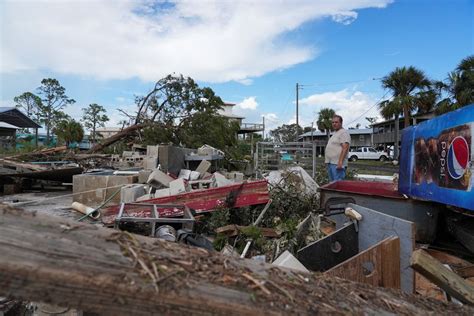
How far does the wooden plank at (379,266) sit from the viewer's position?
7.95 ft

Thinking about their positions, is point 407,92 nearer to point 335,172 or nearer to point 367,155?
point 367,155

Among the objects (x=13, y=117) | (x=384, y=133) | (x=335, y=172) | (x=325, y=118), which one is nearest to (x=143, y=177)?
(x=335, y=172)

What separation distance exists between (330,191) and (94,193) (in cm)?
478

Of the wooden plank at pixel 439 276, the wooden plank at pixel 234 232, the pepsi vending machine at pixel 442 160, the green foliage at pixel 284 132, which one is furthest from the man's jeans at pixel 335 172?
the green foliage at pixel 284 132

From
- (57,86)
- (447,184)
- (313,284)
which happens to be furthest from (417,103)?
(57,86)

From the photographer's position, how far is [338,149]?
267 inches

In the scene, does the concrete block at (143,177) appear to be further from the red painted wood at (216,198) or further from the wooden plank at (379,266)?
the wooden plank at (379,266)

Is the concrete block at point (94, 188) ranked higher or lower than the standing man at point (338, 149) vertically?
lower

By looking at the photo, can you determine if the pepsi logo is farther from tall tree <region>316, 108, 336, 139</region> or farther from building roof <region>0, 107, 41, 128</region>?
tall tree <region>316, 108, 336, 139</region>

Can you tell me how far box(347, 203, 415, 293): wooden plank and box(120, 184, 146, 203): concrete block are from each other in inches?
180

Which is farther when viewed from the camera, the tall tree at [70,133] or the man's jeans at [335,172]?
the tall tree at [70,133]

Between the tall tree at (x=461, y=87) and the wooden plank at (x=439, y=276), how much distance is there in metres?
26.7

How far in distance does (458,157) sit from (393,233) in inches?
62.4

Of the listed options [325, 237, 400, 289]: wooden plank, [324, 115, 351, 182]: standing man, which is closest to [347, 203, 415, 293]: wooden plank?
[325, 237, 400, 289]: wooden plank
